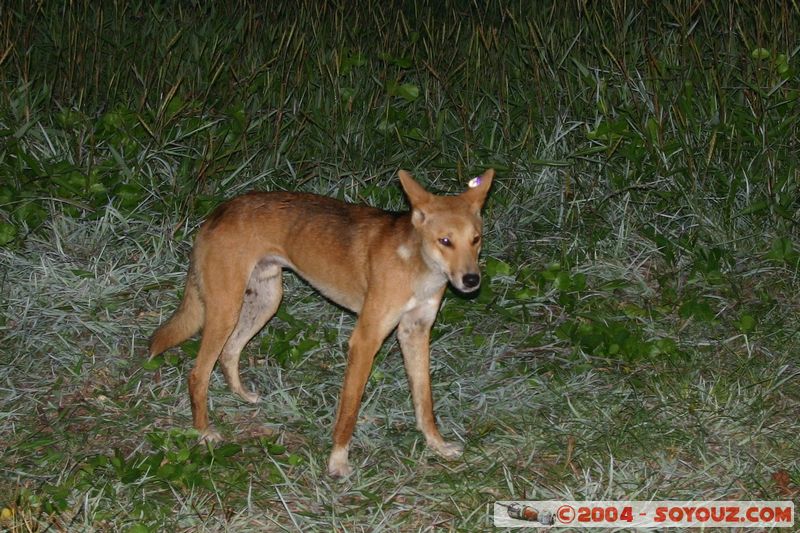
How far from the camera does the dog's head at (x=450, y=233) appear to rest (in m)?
4.91

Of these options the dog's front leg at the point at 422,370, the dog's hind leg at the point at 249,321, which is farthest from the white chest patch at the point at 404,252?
the dog's hind leg at the point at 249,321

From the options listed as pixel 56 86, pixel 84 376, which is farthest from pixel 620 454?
pixel 56 86

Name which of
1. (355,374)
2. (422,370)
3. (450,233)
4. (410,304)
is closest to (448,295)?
(422,370)

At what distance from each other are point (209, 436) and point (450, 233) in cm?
184

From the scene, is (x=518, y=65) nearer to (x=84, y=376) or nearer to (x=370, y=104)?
(x=370, y=104)

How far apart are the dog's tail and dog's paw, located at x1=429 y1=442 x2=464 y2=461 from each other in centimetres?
156

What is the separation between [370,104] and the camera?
836cm

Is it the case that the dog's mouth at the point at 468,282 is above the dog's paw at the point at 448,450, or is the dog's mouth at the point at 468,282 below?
above

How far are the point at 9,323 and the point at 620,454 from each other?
397 cm

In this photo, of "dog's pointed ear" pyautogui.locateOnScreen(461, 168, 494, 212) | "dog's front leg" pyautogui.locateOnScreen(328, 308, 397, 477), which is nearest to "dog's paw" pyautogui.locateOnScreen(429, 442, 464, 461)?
"dog's front leg" pyautogui.locateOnScreen(328, 308, 397, 477)

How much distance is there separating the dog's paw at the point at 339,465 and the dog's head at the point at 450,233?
3.71 ft

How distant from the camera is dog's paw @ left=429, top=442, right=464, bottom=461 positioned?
5484 millimetres

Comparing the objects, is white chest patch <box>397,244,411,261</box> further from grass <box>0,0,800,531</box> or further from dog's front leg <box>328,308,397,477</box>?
grass <box>0,0,800,531</box>

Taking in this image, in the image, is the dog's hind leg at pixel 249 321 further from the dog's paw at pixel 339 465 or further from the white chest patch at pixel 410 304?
the white chest patch at pixel 410 304
